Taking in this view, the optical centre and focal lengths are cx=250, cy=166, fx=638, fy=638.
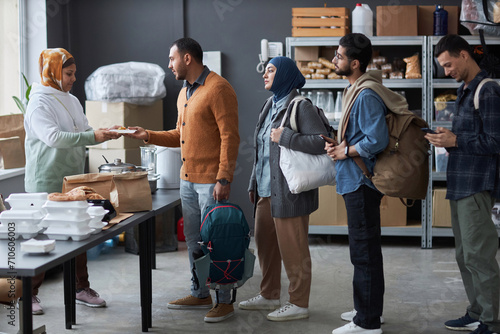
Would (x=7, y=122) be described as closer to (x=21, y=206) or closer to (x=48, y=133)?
(x=48, y=133)

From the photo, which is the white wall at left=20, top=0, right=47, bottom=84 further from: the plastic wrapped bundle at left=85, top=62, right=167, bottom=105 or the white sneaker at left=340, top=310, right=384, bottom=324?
the white sneaker at left=340, top=310, right=384, bottom=324

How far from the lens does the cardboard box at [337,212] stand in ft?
18.6

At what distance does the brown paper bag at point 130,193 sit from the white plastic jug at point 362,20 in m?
2.97

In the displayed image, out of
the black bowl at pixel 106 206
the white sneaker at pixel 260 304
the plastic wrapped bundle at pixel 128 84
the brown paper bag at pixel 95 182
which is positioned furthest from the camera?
the plastic wrapped bundle at pixel 128 84

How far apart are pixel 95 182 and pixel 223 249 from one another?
2.74ft

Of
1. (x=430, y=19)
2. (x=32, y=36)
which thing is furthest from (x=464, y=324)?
(x=32, y=36)

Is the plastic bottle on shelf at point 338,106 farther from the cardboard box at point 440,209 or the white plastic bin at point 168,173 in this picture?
the white plastic bin at point 168,173

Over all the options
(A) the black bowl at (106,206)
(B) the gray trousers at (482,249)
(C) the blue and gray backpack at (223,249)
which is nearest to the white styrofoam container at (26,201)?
(A) the black bowl at (106,206)

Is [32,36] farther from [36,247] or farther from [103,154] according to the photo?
[36,247]

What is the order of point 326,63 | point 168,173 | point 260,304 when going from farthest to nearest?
point 326,63
point 168,173
point 260,304

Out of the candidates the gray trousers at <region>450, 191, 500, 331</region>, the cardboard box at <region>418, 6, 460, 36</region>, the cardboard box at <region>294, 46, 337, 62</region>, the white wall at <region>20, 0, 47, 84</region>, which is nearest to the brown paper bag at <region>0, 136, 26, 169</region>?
the white wall at <region>20, 0, 47, 84</region>

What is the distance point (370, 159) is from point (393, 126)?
0.20 meters

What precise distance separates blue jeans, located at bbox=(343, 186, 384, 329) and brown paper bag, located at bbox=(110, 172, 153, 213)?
1056 mm

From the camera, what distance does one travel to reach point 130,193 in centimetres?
332
